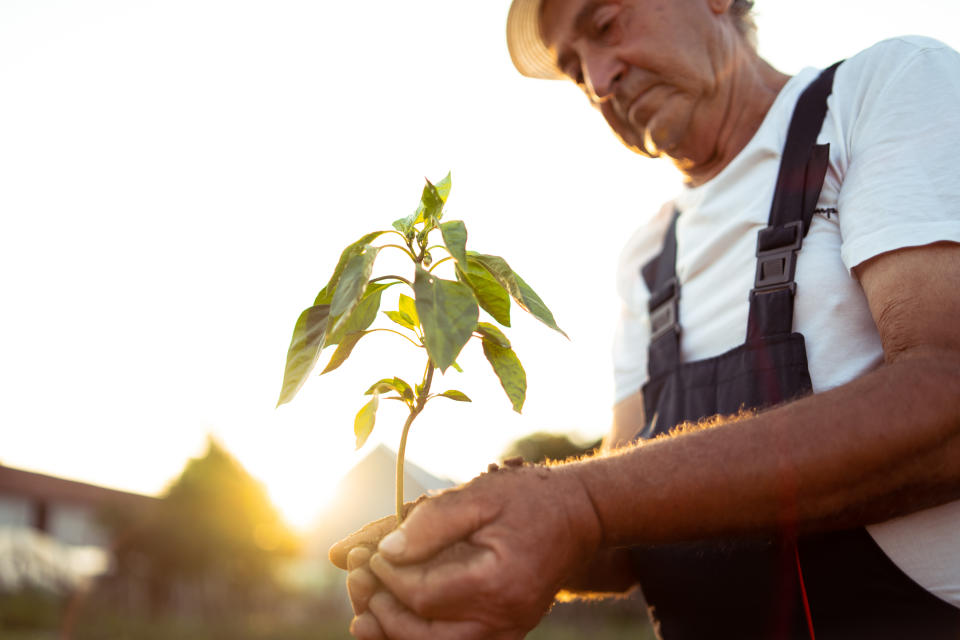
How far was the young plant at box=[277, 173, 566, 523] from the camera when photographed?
111cm

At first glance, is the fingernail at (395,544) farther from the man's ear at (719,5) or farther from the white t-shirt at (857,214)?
the man's ear at (719,5)

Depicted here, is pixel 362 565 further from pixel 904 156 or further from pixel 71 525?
pixel 71 525

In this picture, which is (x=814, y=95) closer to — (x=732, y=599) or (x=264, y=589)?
(x=732, y=599)

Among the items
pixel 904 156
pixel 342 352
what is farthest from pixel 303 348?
pixel 904 156

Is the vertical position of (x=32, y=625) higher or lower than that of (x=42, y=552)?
lower

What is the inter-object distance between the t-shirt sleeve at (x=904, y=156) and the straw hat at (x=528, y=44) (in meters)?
1.16

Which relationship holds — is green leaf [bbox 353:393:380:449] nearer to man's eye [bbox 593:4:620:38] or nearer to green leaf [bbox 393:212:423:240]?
green leaf [bbox 393:212:423:240]

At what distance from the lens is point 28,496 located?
76.0 ft

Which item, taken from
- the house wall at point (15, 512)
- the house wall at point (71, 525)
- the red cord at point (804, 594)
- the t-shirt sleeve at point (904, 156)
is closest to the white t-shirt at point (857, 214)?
the t-shirt sleeve at point (904, 156)

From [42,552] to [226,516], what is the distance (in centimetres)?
408

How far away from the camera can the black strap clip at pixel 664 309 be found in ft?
7.11

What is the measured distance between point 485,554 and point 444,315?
36 cm

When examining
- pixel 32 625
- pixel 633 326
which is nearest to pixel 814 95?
pixel 633 326

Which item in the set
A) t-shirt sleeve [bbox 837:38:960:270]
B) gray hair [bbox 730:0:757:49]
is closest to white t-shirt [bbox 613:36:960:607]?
t-shirt sleeve [bbox 837:38:960:270]
